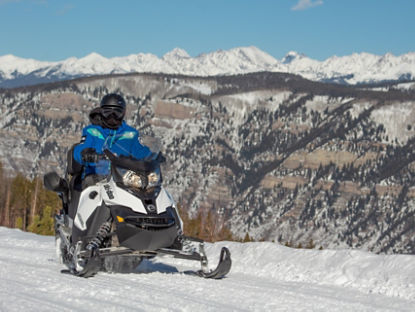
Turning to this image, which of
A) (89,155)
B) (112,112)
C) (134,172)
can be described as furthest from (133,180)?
(112,112)

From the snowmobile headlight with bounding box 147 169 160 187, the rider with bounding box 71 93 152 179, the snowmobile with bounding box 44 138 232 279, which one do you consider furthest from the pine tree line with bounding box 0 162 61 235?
the snowmobile headlight with bounding box 147 169 160 187

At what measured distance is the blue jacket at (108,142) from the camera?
10.2 metres

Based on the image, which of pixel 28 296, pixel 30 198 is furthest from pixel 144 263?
pixel 30 198

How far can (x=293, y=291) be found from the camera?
8.82 metres

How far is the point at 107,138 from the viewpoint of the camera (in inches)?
408

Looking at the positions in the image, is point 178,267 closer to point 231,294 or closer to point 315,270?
point 315,270

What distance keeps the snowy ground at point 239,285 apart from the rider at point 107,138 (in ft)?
5.50

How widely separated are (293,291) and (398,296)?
138 cm

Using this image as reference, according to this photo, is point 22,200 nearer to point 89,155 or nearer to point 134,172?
point 89,155

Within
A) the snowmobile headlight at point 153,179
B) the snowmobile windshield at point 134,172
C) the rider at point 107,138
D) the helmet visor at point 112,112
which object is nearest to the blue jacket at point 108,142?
the rider at point 107,138

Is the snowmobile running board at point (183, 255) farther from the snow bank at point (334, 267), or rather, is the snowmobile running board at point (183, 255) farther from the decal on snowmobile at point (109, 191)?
the snow bank at point (334, 267)

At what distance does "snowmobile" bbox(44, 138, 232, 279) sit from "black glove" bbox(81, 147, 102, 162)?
0.11 feet

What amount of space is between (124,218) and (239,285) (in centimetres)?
180

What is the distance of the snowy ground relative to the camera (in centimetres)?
734
